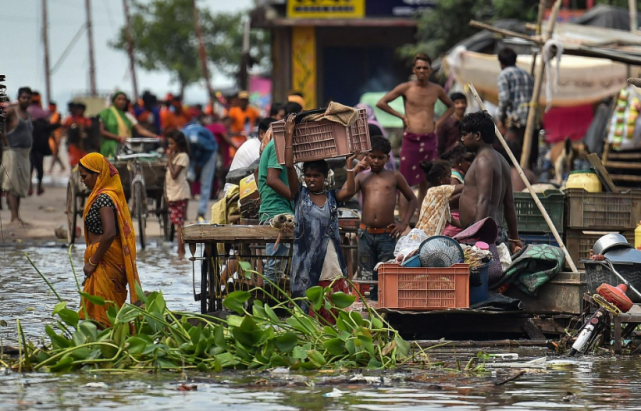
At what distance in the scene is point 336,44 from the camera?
116ft

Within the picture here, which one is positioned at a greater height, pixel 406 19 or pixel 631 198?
pixel 406 19

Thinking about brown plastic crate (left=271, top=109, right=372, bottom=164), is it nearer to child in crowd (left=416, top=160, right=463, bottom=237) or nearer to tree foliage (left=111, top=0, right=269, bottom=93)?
child in crowd (left=416, top=160, right=463, bottom=237)

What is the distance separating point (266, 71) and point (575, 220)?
227 feet

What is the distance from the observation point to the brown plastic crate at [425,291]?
28.9 feet

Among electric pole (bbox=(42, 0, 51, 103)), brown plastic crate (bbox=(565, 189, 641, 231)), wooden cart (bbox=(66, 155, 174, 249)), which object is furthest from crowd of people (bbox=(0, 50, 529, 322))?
electric pole (bbox=(42, 0, 51, 103))

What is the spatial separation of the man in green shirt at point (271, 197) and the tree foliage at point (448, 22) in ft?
70.6

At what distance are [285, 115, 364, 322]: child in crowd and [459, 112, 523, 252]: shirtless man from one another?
1.22 m

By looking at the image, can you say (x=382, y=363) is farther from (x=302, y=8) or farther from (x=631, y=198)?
(x=302, y=8)

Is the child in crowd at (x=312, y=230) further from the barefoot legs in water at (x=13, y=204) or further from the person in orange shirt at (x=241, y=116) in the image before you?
the person in orange shirt at (x=241, y=116)

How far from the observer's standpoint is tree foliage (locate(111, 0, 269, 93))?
7300 centimetres

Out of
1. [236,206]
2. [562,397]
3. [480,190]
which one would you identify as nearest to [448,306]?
[480,190]

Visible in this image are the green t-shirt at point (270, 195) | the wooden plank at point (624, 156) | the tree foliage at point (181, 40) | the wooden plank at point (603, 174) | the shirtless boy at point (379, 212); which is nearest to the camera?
the green t-shirt at point (270, 195)

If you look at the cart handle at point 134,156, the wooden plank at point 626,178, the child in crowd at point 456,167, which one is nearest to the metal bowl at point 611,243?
the child in crowd at point 456,167

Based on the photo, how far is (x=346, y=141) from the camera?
372 inches
